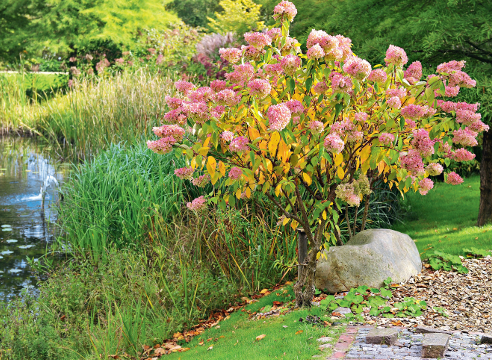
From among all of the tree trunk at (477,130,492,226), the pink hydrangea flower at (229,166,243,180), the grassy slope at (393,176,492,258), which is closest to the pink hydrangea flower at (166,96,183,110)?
the pink hydrangea flower at (229,166,243,180)

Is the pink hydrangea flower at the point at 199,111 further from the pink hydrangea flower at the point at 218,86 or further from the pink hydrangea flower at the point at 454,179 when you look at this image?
the pink hydrangea flower at the point at 454,179

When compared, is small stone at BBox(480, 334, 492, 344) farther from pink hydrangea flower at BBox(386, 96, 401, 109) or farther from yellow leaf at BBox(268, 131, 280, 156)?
yellow leaf at BBox(268, 131, 280, 156)

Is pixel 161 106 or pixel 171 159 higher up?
pixel 161 106

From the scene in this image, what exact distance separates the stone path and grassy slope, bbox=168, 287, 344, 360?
0.53 feet

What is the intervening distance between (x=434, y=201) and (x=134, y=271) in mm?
5704

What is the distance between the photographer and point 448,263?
5301 mm

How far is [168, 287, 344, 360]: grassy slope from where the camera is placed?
148 inches

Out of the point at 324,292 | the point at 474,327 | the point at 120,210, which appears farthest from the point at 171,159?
the point at 474,327

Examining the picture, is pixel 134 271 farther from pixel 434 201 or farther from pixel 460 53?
pixel 434 201

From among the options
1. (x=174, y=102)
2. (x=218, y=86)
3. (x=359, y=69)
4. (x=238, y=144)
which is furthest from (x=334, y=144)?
(x=174, y=102)

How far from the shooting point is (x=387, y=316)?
166 inches


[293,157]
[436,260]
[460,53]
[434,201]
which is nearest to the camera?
[293,157]

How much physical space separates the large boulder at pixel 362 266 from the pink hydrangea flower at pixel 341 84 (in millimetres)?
1684

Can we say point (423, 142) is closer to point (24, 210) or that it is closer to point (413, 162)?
point (413, 162)
